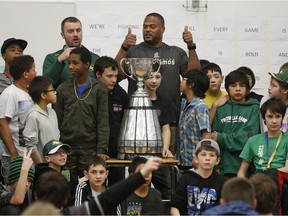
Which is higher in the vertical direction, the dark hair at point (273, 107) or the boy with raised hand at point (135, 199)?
the dark hair at point (273, 107)

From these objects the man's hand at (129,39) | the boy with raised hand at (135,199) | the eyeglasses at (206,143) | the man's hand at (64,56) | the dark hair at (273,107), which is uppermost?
the man's hand at (129,39)

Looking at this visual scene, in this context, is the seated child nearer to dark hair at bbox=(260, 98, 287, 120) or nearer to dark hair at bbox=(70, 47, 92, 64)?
dark hair at bbox=(70, 47, 92, 64)

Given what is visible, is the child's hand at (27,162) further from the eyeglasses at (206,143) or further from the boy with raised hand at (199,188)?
the eyeglasses at (206,143)

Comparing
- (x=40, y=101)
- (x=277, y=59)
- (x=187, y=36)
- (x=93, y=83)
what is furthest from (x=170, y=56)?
(x=277, y=59)

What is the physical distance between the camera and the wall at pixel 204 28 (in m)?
8.06

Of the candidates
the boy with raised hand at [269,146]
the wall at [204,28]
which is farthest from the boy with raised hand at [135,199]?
the wall at [204,28]

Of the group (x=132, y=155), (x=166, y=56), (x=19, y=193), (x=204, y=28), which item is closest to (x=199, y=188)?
(x=132, y=155)

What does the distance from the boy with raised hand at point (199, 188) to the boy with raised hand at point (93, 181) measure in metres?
0.53

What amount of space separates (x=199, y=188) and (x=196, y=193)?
0.14 feet

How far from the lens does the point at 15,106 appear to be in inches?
244

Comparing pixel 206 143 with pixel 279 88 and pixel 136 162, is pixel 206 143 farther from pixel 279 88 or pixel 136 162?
pixel 279 88

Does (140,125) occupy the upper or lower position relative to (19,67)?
lower

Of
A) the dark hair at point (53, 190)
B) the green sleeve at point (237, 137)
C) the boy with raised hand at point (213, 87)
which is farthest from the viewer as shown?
the boy with raised hand at point (213, 87)

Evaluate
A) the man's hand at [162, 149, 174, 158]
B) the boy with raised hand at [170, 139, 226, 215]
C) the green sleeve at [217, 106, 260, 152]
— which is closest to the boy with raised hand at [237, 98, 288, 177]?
the green sleeve at [217, 106, 260, 152]
